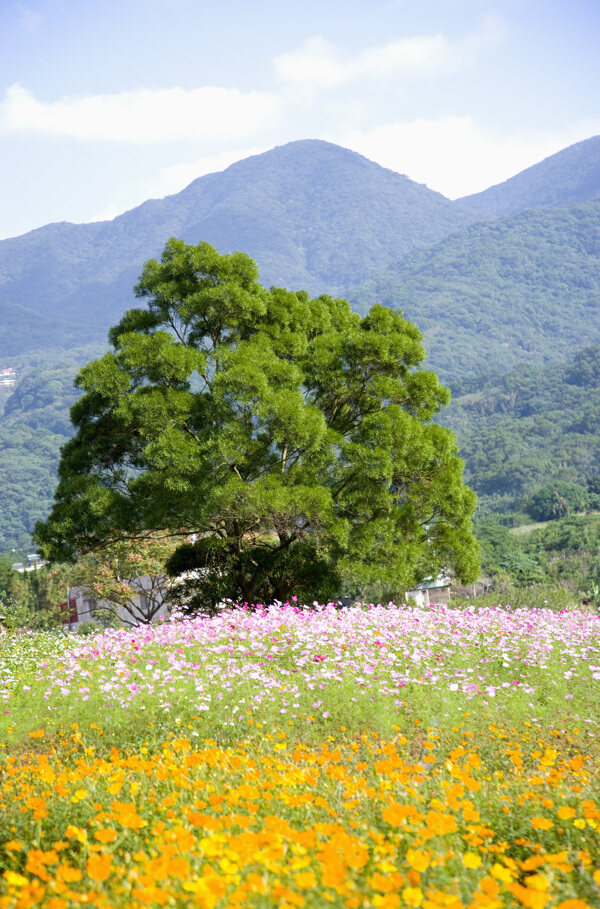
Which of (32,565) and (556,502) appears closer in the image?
(32,565)

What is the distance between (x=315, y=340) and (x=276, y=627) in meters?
6.82

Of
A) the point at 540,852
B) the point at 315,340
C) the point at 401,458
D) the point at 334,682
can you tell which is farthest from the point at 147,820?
the point at 315,340

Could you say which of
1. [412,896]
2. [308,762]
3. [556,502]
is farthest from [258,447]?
[556,502]

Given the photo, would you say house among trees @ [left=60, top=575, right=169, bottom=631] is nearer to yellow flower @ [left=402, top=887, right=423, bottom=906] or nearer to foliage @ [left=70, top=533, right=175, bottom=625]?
foliage @ [left=70, top=533, right=175, bottom=625]

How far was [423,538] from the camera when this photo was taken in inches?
554

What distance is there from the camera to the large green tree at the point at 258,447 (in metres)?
12.7

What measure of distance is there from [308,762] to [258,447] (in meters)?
8.62

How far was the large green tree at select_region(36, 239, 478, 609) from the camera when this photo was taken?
12.7 metres

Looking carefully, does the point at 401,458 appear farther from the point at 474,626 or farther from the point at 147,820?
the point at 147,820

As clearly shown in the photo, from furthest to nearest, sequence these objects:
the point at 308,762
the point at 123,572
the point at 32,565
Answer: the point at 32,565
the point at 123,572
the point at 308,762

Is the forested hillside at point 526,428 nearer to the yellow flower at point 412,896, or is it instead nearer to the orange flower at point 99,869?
the yellow flower at point 412,896

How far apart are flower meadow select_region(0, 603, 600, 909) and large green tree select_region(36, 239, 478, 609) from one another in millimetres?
2594

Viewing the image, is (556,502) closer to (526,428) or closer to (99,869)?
(526,428)

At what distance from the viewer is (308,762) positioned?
504 centimetres
